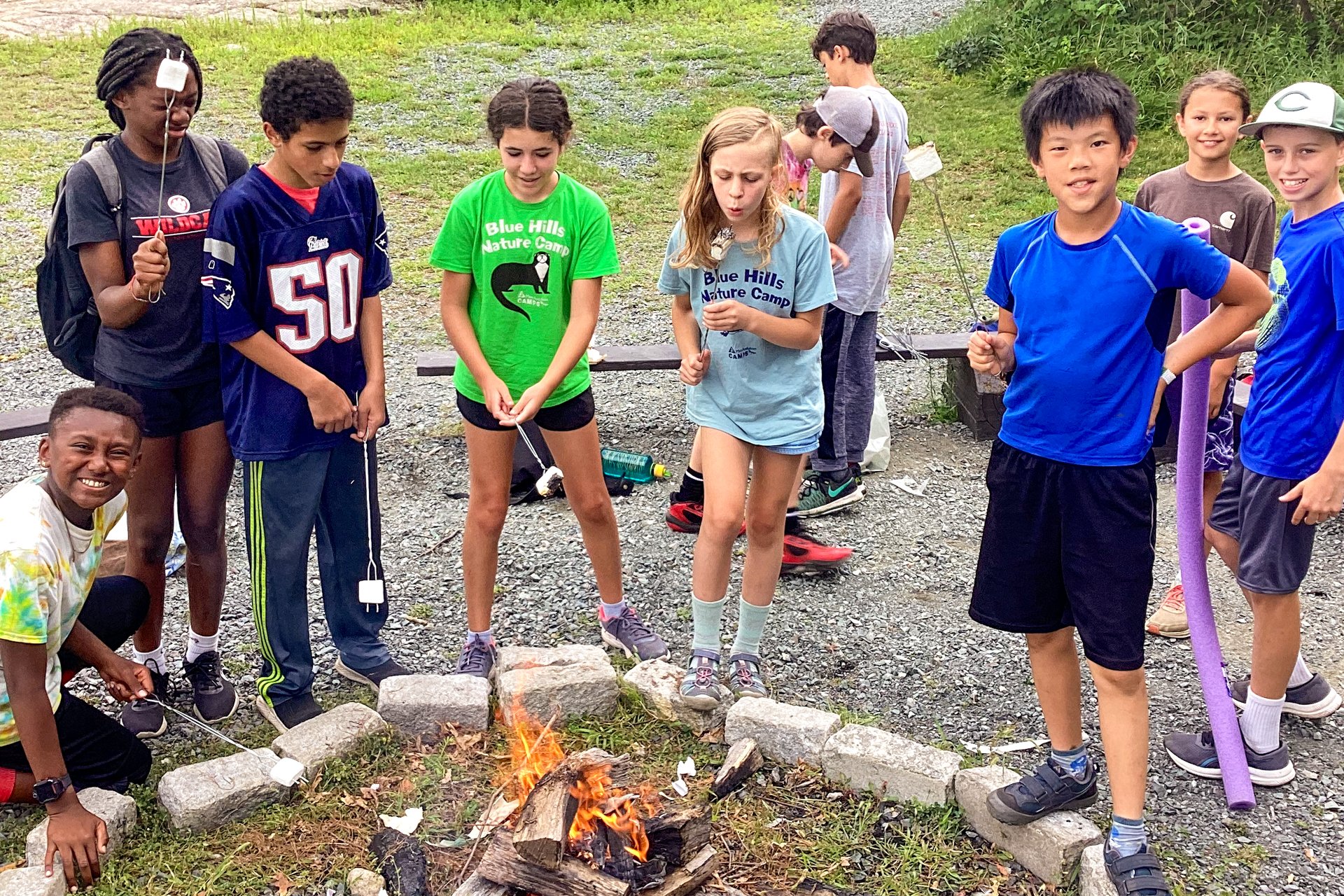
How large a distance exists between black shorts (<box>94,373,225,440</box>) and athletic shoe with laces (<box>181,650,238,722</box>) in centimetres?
79

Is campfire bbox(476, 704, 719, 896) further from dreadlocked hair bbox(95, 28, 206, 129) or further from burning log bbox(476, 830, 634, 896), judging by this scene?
dreadlocked hair bbox(95, 28, 206, 129)

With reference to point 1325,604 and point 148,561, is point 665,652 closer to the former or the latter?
point 148,561

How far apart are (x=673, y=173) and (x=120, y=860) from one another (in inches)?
343

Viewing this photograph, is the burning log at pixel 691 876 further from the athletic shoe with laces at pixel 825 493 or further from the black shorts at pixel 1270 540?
the athletic shoe with laces at pixel 825 493

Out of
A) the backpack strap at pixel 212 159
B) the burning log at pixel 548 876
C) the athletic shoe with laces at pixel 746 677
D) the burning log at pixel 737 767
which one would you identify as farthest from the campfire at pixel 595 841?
the backpack strap at pixel 212 159

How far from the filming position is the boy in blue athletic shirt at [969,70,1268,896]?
2.76 m

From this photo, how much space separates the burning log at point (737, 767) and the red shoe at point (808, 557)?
1.31 m

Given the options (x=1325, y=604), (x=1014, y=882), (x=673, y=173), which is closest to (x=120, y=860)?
(x=1014, y=882)

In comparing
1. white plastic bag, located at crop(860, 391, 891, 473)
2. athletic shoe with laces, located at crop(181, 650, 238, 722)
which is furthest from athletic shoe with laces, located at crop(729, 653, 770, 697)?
white plastic bag, located at crop(860, 391, 891, 473)

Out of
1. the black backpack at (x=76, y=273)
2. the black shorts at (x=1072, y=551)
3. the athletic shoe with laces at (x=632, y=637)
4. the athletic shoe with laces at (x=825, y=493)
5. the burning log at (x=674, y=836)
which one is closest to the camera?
the black shorts at (x=1072, y=551)

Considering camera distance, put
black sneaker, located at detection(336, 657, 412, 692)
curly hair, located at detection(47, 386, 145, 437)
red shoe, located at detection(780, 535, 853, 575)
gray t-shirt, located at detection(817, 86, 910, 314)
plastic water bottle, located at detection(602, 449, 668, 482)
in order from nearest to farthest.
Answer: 1. curly hair, located at detection(47, 386, 145, 437)
2. black sneaker, located at detection(336, 657, 412, 692)
3. red shoe, located at detection(780, 535, 853, 575)
4. gray t-shirt, located at detection(817, 86, 910, 314)
5. plastic water bottle, located at detection(602, 449, 668, 482)

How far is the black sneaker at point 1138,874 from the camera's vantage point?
112 inches

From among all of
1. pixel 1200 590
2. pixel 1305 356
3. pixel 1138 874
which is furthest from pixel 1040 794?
pixel 1305 356

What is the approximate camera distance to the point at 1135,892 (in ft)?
9.31
